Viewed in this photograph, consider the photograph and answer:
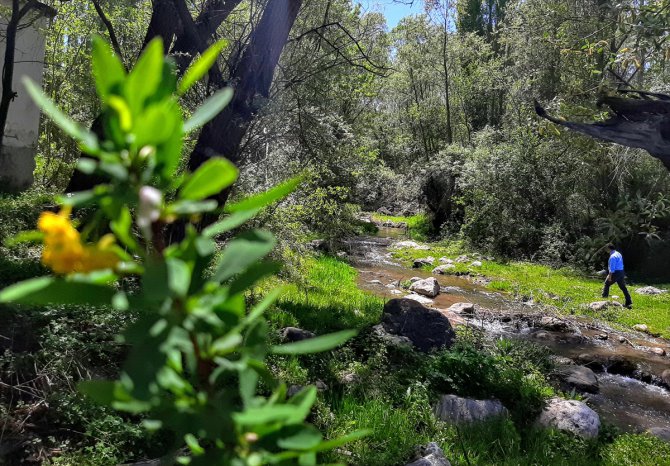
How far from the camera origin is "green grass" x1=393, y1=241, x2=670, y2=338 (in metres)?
11.7

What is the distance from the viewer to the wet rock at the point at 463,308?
36.6 feet

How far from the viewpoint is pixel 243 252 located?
0.67 meters

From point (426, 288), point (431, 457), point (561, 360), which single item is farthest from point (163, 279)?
point (426, 288)

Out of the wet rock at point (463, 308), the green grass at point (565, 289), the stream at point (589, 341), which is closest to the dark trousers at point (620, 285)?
the green grass at point (565, 289)

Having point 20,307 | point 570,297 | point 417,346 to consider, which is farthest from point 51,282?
point 570,297

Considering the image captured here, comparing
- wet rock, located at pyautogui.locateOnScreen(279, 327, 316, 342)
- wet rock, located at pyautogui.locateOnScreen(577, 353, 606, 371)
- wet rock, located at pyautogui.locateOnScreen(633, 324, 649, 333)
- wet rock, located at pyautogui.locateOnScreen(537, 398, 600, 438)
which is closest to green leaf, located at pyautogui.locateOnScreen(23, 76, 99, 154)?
wet rock, located at pyautogui.locateOnScreen(279, 327, 316, 342)

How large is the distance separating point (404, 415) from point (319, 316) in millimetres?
2772

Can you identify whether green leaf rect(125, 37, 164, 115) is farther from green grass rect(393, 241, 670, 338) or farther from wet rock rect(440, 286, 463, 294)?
wet rock rect(440, 286, 463, 294)

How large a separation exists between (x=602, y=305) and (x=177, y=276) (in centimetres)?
1328

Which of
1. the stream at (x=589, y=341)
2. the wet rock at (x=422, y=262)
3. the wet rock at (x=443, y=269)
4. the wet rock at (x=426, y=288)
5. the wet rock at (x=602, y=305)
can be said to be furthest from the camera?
the wet rock at (x=422, y=262)

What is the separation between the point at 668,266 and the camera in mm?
15789

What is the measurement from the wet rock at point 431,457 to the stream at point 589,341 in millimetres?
3204

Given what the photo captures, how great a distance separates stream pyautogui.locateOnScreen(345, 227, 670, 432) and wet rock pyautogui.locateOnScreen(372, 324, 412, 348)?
8.04 feet

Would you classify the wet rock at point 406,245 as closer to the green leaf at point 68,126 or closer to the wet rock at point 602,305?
the wet rock at point 602,305
